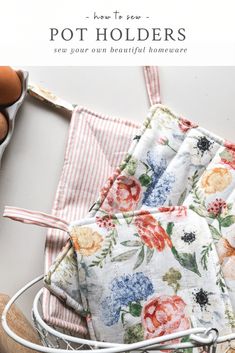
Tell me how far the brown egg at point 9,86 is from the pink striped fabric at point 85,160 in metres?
0.10

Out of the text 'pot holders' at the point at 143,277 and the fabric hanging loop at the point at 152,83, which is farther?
the fabric hanging loop at the point at 152,83

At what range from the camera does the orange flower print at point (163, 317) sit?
0.74 meters

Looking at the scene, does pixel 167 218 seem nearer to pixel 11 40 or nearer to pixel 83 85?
pixel 83 85

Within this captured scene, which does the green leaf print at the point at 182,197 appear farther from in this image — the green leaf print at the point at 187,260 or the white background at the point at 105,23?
the white background at the point at 105,23

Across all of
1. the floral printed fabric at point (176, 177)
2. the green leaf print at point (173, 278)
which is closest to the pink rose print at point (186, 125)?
the floral printed fabric at point (176, 177)

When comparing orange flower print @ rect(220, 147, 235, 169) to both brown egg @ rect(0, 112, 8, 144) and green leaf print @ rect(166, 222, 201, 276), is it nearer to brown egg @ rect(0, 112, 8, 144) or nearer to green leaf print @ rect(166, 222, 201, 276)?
green leaf print @ rect(166, 222, 201, 276)

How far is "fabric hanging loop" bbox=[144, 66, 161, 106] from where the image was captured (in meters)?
0.86

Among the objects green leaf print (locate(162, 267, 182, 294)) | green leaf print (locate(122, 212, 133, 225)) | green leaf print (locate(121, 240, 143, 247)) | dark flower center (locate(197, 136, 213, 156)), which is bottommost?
green leaf print (locate(162, 267, 182, 294))

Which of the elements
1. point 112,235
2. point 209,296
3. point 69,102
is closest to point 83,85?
point 69,102

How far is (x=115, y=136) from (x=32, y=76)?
0.18m

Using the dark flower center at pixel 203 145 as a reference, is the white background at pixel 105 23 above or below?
above

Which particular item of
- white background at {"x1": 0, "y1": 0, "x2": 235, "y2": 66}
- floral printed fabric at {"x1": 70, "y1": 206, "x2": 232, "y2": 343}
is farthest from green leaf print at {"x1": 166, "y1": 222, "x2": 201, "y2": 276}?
white background at {"x1": 0, "y1": 0, "x2": 235, "y2": 66}

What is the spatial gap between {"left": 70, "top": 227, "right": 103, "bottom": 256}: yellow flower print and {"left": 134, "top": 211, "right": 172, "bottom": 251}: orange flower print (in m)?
0.06

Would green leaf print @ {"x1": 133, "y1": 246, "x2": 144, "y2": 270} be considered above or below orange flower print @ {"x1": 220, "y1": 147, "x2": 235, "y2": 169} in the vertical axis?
below
